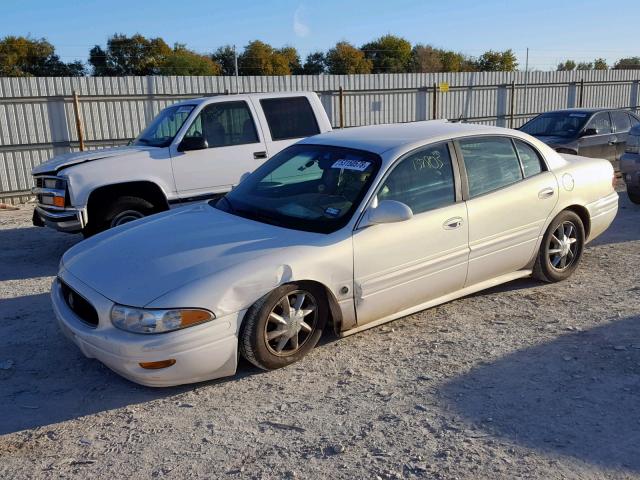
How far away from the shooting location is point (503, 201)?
5.02m

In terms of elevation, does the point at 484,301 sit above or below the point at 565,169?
below

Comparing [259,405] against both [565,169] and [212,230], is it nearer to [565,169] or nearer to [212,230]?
[212,230]

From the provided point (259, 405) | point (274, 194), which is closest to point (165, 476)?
point (259, 405)

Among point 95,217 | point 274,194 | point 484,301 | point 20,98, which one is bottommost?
point 484,301

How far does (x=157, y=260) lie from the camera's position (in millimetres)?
3908

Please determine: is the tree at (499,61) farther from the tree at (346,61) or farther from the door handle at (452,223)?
the door handle at (452,223)

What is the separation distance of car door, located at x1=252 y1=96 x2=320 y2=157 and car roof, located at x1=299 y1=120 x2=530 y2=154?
255cm

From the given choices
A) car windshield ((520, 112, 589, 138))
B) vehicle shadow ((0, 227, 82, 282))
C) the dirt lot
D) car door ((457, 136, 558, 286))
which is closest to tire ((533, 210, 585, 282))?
car door ((457, 136, 558, 286))

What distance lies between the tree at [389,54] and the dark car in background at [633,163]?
54.3 meters

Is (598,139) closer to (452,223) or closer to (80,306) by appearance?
(452,223)

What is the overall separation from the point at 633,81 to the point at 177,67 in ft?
112

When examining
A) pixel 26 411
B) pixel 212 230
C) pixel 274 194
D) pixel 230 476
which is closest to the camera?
pixel 230 476

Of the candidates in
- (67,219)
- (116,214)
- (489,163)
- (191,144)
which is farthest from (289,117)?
(489,163)

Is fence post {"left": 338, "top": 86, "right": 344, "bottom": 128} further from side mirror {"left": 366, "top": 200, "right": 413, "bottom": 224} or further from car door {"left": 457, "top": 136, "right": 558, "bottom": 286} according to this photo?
side mirror {"left": 366, "top": 200, "right": 413, "bottom": 224}
